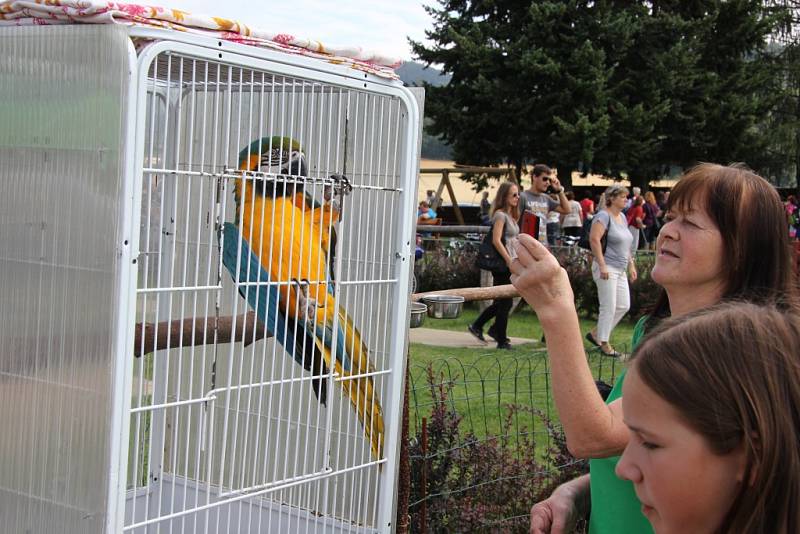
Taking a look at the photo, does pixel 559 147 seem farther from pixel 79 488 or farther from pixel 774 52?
pixel 79 488

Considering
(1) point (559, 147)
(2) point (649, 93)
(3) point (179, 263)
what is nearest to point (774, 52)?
(2) point (649, 93)

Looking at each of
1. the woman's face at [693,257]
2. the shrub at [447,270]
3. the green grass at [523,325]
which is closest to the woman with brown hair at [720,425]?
the woman's face at [693,257]

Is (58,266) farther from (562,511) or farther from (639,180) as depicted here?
(639,180)

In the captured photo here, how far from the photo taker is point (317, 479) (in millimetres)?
2586

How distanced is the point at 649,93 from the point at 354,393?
78.0ft

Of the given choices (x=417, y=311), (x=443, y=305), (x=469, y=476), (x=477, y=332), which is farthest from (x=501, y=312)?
(x=417, y=311)

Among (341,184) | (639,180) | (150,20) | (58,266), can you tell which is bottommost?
(58,266)

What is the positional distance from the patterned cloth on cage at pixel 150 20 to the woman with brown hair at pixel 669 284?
38.6 inches

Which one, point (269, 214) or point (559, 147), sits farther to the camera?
point (559, 147)

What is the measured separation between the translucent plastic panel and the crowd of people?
88 cm

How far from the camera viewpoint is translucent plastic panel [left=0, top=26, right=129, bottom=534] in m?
1.92

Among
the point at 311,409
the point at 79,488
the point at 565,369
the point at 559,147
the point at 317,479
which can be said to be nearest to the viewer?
the point at 565,369

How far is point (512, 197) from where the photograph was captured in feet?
25.9

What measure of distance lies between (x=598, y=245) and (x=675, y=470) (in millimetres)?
6732
